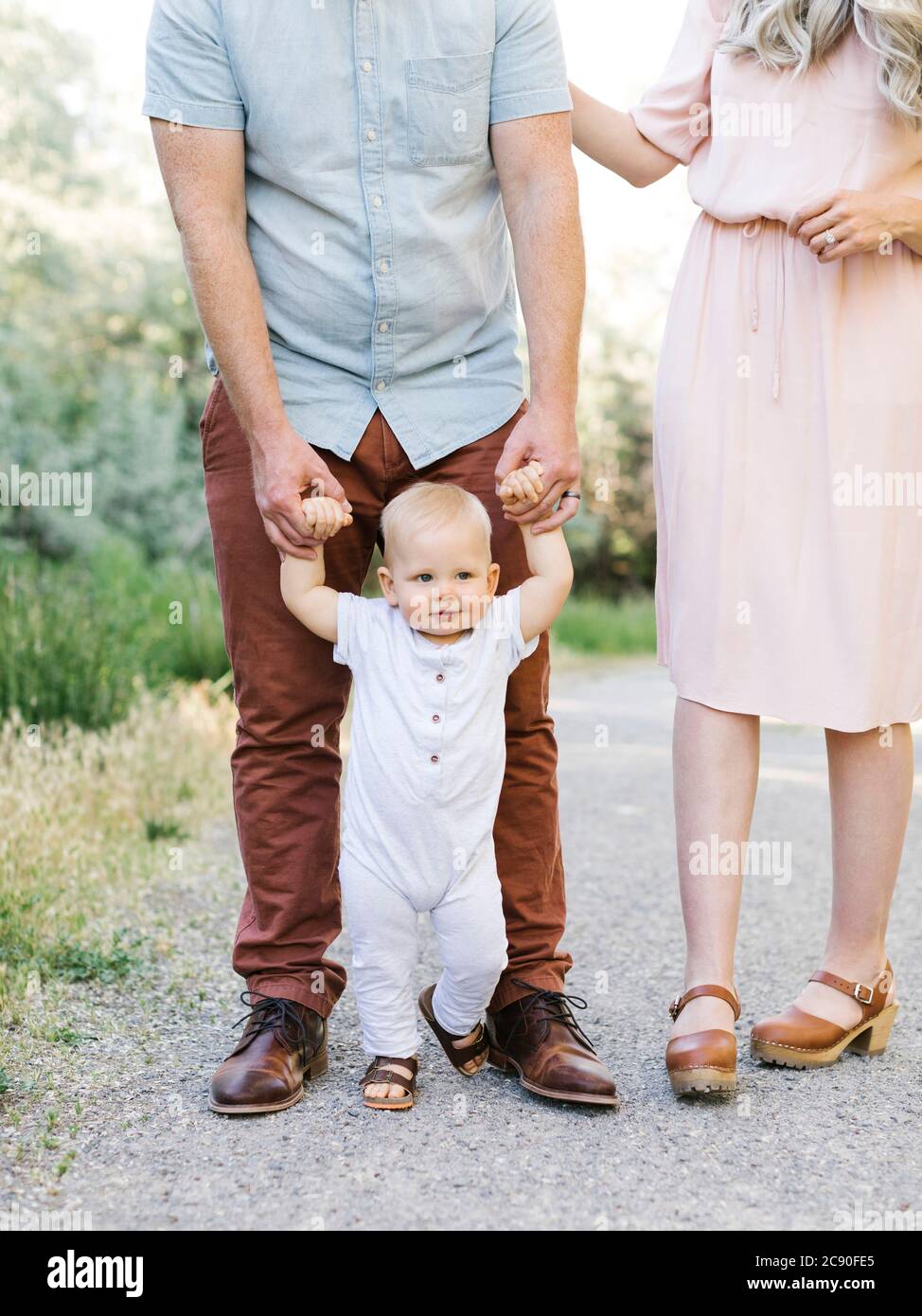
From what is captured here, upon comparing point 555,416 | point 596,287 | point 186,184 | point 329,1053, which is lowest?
point 329,1053

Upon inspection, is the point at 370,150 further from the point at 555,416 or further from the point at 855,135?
the point at 855,135

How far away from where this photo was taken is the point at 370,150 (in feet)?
8.75

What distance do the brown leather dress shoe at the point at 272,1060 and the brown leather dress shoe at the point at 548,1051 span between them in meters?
0.36

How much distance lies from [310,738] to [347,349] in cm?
77

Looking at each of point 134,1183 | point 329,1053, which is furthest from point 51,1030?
point 134,1183

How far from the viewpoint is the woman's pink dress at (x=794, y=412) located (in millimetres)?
2764

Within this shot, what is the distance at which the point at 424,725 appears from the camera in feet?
8.39

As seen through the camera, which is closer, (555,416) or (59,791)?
(555,416)

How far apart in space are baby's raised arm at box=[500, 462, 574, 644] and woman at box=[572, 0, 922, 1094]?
374mm

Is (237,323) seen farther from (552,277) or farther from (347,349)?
(552,277)

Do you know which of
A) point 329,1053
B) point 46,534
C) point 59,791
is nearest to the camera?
point 329,1053

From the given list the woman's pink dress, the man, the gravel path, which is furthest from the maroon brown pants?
the woman's pink dress

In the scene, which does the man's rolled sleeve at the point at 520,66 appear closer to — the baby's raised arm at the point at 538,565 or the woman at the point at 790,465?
the woman at the point at 790,465
